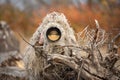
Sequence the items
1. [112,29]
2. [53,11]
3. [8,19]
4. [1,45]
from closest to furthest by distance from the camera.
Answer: [112,29] → [53,11] → [1,45] → [8,19]

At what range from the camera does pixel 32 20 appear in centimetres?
3578

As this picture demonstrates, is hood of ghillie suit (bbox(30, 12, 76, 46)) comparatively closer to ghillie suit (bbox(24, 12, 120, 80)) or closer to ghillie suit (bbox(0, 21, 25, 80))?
ghillie suit (bbox(24, 12, 120, 80))

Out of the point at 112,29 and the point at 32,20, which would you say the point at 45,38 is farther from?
the point at 32,20

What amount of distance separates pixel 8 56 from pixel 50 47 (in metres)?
4.31

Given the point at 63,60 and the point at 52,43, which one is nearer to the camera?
the point at 63,60

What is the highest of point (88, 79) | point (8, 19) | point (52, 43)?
point (8, 19)

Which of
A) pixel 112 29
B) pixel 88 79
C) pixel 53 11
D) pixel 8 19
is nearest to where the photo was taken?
pixel 88 79

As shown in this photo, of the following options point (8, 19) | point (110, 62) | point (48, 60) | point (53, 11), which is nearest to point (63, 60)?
point (48, 60)

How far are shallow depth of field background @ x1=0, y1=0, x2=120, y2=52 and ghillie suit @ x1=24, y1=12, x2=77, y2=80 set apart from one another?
38.4 feet

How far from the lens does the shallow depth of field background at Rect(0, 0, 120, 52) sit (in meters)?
28.5

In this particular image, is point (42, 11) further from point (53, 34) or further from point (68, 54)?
point (68, 54)

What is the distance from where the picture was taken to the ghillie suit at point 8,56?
1446cm

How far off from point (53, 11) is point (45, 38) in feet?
2.91

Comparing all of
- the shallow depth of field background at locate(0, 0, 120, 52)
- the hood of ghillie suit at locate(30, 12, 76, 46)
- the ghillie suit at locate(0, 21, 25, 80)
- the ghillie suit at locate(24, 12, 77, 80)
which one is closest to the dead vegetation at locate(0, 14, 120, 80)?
the ghillie suit at locate(24, 12, 77, 80)
